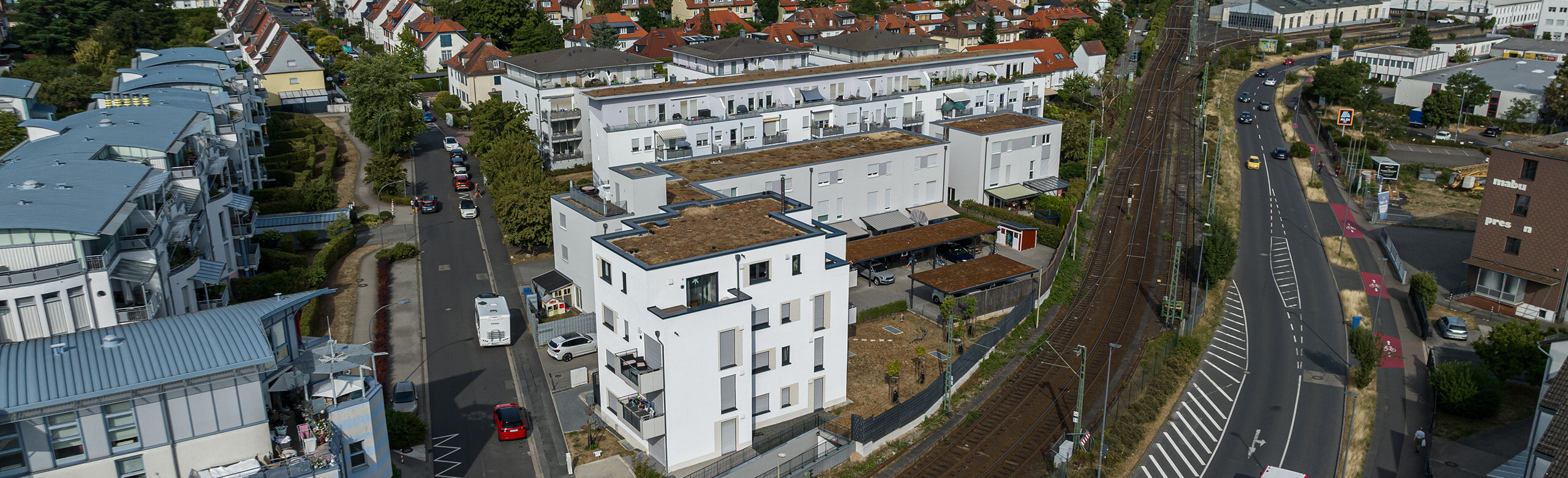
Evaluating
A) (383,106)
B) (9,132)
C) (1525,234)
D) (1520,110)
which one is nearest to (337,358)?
(9,132)

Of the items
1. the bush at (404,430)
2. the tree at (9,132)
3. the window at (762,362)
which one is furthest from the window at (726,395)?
the tree at (9,132)

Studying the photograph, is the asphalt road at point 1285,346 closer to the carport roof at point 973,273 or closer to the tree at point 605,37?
the carport roof at point 973,273

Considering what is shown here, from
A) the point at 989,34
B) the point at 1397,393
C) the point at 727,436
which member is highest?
the point at 989,34

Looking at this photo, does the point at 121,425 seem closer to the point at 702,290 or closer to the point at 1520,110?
the point at 702,290

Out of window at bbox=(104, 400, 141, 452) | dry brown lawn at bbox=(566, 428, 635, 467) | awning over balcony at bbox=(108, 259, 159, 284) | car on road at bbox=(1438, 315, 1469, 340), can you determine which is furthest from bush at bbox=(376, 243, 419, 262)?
car on road at bbox=(1438, 315, 1469, 340)

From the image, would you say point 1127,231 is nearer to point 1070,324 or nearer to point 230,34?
point 1070,324
